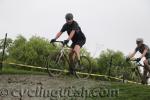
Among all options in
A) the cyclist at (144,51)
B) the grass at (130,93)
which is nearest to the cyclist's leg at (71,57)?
the grass at (130,93)

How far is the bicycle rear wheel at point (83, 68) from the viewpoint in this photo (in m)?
14.8

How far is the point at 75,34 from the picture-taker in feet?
46.4

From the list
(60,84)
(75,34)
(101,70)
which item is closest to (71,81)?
(60,84)

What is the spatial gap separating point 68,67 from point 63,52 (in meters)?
0.63

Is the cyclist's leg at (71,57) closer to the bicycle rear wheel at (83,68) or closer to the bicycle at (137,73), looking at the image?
the bicycle rear wheel at (83,68)

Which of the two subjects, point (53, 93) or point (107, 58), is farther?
point (107, 58)

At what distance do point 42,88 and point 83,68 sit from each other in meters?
3.90

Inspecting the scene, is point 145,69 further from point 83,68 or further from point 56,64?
point 56,64

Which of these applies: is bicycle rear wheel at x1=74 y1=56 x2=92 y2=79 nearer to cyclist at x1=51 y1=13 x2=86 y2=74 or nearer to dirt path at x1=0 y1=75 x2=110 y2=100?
cyclist at x1=51 y1=13 x2=86 y2=74

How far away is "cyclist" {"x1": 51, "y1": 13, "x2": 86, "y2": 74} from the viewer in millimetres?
13809

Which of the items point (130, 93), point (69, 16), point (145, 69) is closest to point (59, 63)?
point (69, 16)

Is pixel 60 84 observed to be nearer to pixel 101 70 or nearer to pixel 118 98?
pixel 118 98

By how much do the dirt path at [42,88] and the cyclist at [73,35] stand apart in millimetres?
845

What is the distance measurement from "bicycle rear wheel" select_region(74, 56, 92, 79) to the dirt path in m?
0.73
